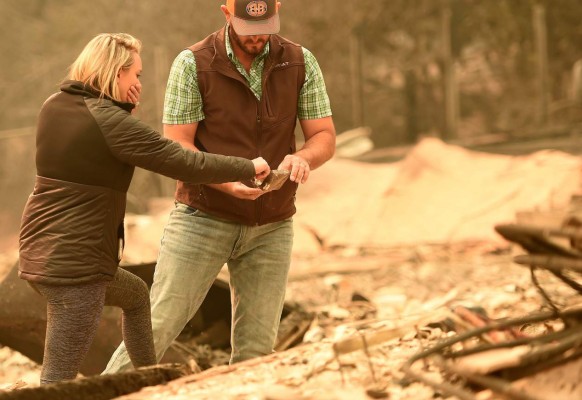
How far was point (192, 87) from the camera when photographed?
14.7 ft

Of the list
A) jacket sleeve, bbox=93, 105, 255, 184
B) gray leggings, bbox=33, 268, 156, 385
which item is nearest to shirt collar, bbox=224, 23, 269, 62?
jacket sleeve, bbox=93, 105, 255, 184

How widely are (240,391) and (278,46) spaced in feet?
6.56

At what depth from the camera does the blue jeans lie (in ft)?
14.5

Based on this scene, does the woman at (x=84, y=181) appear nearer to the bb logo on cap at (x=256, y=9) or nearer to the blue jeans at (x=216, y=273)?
the blue jeans at (x=216, y=273)

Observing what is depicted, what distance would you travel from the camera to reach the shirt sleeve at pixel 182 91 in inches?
175

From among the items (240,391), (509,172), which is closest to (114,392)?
(240,391)

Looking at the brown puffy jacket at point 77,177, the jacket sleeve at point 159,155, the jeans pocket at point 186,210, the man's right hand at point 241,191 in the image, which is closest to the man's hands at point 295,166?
the man's right hand at point 241,191

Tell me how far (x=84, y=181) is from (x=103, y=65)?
46 cm

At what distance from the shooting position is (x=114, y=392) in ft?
10.8

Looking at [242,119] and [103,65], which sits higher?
[103,65]

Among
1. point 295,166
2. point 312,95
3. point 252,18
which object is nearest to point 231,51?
point 252,18

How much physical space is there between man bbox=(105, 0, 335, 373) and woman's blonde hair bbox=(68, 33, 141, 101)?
1.67 feet

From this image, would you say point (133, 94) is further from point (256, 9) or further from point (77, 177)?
point (256, 9)

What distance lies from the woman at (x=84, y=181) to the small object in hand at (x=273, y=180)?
0.35 meters
